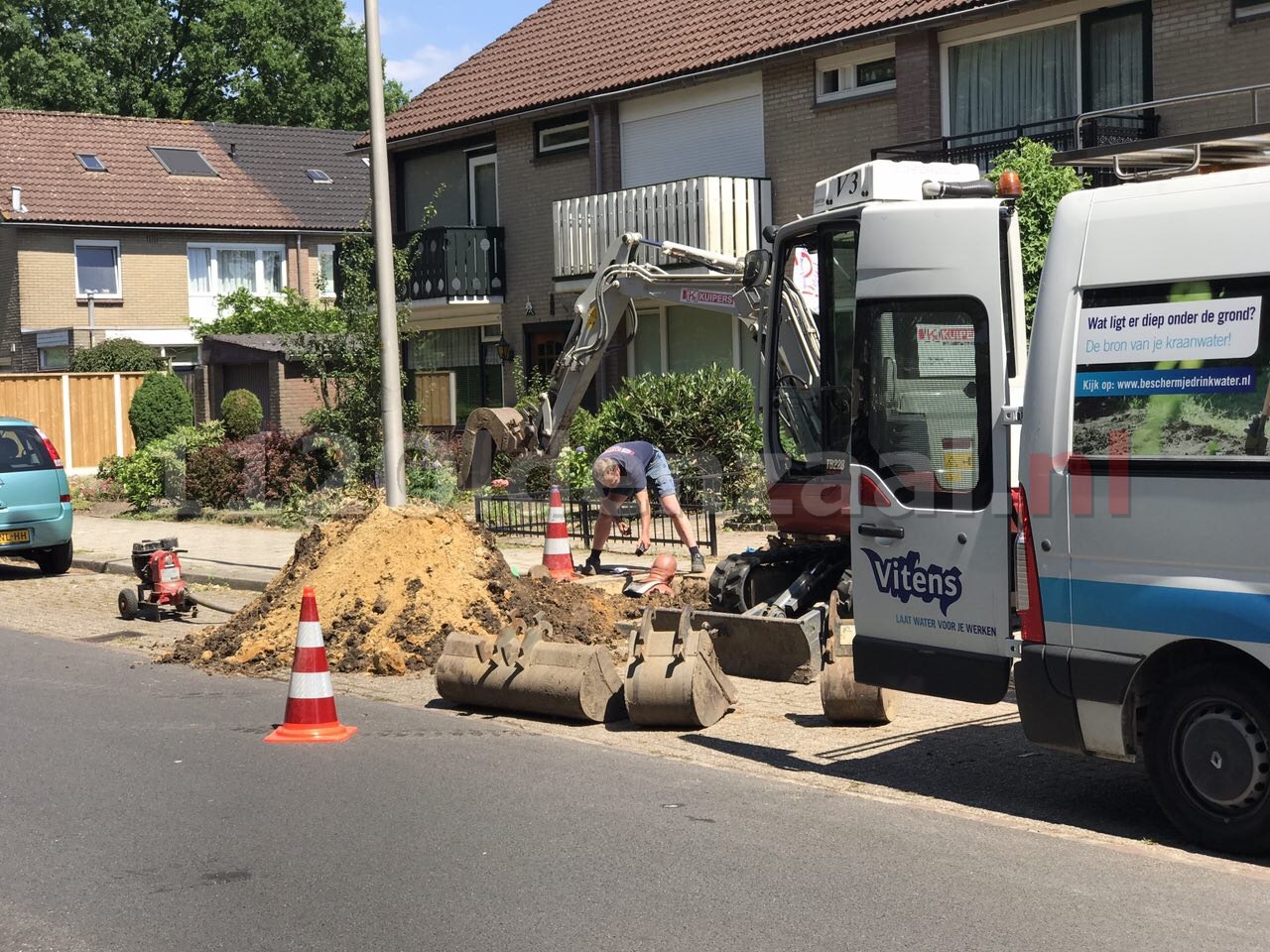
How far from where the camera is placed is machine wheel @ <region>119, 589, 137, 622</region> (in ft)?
45.1

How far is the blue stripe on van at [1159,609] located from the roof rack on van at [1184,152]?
2.18 meters

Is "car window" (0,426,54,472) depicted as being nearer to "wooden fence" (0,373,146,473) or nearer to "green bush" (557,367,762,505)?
"green bush" (557,367,762,505)

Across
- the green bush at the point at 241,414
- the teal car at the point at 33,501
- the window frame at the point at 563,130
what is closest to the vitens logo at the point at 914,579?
the teal car at the point at 33,501

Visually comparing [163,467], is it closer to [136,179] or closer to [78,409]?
[78,409]

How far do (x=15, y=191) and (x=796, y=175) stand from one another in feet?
85.6

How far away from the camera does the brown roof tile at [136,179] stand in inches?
1587

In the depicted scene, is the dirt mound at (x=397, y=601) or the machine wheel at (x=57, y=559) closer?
the dirt mound at (x=397, y=601)

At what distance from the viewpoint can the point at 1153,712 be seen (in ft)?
21.0

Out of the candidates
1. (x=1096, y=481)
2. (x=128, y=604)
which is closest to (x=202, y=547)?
(x=128, y=604)

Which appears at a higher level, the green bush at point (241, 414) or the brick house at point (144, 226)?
the brick house at point (144, 226)

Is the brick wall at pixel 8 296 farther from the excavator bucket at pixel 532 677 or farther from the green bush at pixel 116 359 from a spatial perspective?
the excavator bucket at pixel 532 677

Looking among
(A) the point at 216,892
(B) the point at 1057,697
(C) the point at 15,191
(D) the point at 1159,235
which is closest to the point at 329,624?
(A) the point at 216,892

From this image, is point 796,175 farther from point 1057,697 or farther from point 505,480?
point 1057,697

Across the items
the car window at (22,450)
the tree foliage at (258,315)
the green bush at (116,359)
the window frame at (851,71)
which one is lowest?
the car window at (22,450)
